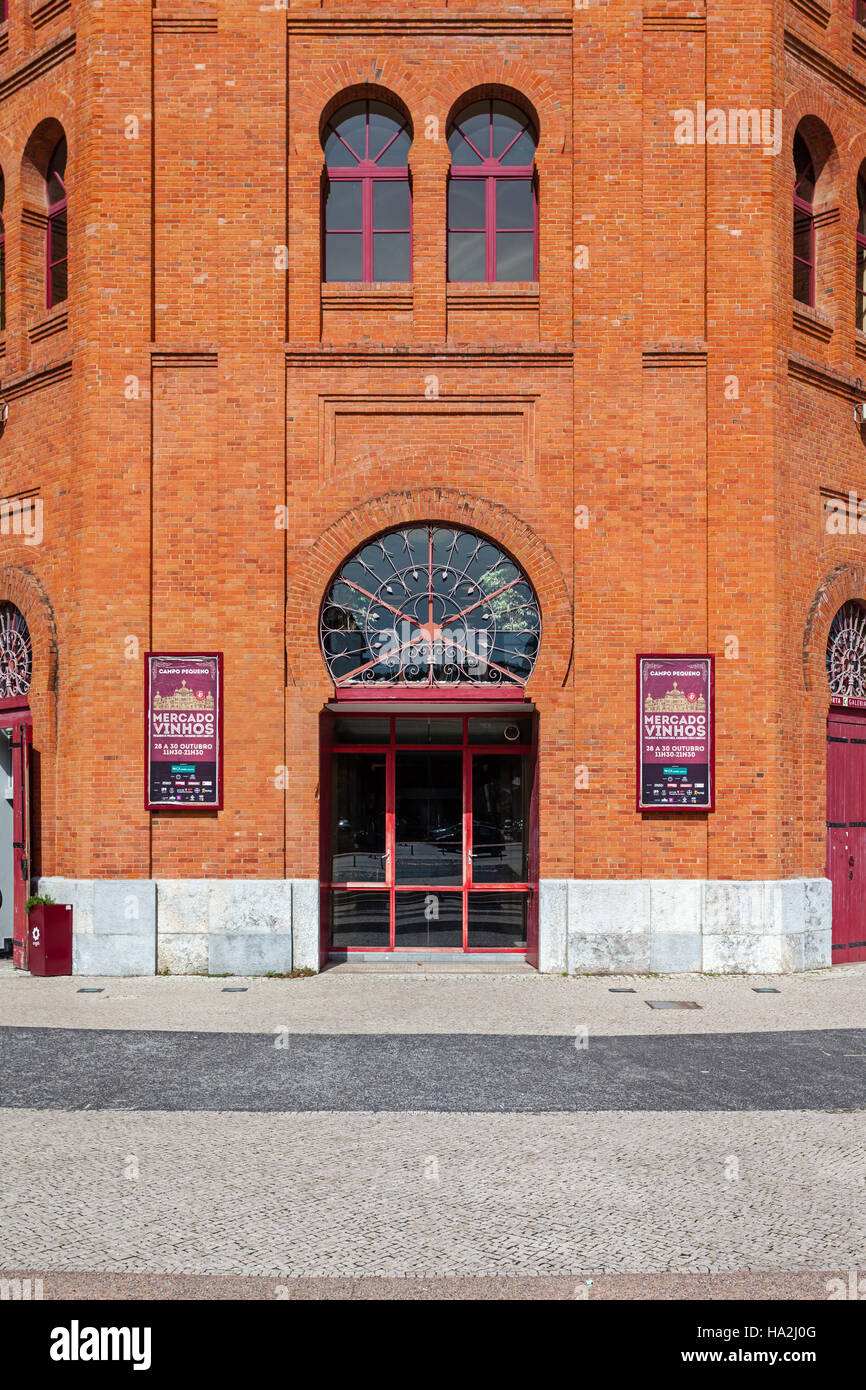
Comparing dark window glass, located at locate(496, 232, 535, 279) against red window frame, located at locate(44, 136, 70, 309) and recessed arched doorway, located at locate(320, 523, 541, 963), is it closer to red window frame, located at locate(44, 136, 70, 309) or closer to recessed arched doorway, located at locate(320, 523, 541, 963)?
recessed arched doorway, located at locate(320, 523, 541, 963)

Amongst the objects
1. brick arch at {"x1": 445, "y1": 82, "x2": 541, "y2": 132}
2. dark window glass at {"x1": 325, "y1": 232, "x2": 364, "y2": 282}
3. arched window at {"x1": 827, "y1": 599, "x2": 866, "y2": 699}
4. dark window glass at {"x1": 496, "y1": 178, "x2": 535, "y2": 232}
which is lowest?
arched window at {"x1": 827, "y1": 599, "x2": 866, "y2": 699}

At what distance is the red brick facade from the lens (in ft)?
42.1

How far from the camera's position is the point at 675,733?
503 inches

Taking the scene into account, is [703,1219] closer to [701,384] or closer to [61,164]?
[701,384]

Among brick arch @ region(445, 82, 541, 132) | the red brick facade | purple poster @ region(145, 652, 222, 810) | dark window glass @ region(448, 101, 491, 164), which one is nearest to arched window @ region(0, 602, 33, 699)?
the red brick facade

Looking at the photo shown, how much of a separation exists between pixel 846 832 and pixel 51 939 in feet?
30.4

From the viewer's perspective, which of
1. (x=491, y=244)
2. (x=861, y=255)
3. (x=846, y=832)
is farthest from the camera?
(x=861, y=255)

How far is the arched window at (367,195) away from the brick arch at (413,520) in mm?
2783

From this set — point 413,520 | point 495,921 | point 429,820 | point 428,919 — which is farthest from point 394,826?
point 413,520

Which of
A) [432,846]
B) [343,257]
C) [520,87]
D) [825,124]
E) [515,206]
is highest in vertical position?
[825,124]

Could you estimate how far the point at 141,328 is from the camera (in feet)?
42.9

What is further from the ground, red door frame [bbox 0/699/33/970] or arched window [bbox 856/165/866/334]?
arched window [bbox 856/165/866/334]

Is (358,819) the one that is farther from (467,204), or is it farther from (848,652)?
(467,204)

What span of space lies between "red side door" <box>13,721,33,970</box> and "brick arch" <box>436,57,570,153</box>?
8857mm
